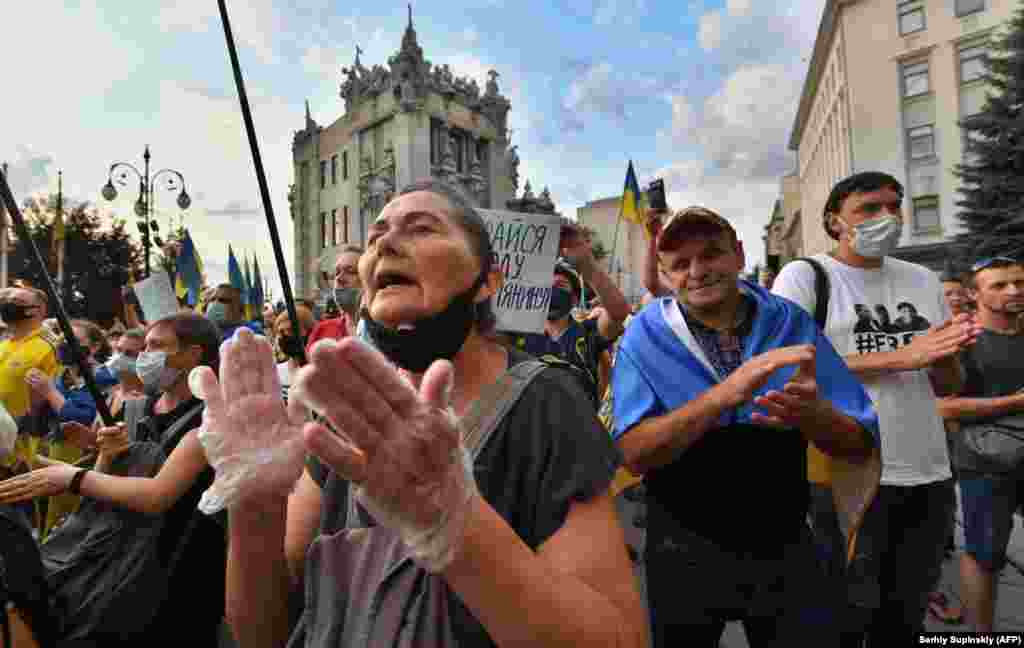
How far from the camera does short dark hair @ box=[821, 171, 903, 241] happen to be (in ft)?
9.13

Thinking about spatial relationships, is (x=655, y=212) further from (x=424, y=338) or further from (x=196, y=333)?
(x=196, y=333)

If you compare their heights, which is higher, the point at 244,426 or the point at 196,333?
the point at 196,333

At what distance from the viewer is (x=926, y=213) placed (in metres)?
29.1

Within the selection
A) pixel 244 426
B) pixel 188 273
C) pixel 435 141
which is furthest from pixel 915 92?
pixel 244 426

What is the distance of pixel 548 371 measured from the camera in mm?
1337

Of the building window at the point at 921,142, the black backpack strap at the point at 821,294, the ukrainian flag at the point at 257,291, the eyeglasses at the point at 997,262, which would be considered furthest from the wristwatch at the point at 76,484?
the building window at the point at 921,142

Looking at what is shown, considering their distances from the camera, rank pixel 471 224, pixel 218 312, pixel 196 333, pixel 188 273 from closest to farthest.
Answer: pixel 471 224
pixel 196 333
pixel 218 312
pixel 188 273

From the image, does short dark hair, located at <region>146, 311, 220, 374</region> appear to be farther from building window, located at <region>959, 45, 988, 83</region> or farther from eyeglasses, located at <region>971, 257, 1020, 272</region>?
building window, located at <region>959, 45, 988, 83</region>

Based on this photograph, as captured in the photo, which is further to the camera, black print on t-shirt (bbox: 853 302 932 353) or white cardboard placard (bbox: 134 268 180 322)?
white cardboard placard (bbox: 134 268 180 322)

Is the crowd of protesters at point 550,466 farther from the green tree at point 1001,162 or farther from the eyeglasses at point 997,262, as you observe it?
the green tree at point 1001,162

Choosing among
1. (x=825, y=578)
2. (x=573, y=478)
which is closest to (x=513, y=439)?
(x=573, y=478)

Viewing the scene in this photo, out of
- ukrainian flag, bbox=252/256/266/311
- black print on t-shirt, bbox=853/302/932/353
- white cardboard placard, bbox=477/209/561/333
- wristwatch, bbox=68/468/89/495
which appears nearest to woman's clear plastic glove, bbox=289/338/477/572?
wristwatch, bbox=68/468/89/495

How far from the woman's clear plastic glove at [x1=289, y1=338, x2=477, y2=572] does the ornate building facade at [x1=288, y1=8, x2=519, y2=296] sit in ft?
120

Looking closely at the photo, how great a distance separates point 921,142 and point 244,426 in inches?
1424
